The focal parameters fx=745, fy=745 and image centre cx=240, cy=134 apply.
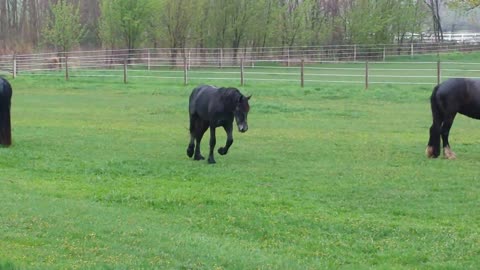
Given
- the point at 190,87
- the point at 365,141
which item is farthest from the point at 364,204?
the point at 190,87

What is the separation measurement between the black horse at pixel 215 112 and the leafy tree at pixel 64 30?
4001 centimetres

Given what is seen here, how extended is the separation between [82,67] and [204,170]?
116ft

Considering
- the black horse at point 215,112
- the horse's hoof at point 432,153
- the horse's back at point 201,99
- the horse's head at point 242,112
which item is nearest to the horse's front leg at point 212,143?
the black horse at point 215,112

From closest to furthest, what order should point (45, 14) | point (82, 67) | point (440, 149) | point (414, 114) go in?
point (440, 149), point (414, 114), point (82, 67), point (45, 14)

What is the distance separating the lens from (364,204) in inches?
387

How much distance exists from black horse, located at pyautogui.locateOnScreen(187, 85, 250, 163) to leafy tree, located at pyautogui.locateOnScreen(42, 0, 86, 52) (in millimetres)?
40010

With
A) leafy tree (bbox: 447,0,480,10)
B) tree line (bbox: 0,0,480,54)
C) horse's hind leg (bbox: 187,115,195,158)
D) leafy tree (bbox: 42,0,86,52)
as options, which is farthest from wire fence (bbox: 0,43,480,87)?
horse's hind leg (bbox: 187,115,195,158)

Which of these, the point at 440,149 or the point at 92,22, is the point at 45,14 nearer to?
the point at 92,22

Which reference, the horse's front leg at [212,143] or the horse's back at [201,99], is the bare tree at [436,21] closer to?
the horse's back at [201,99]

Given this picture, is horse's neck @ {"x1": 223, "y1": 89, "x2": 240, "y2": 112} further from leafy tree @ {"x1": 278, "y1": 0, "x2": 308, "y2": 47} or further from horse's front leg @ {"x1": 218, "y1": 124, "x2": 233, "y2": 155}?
leafy tree @ {"x1": 278, "y1": 0, "x2": 308, "y2": 47}

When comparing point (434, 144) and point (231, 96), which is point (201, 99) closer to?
point (231, 96)

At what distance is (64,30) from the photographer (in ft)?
170

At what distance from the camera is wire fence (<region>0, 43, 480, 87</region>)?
37156 millimetres

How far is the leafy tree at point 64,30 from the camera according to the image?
51.8 m
